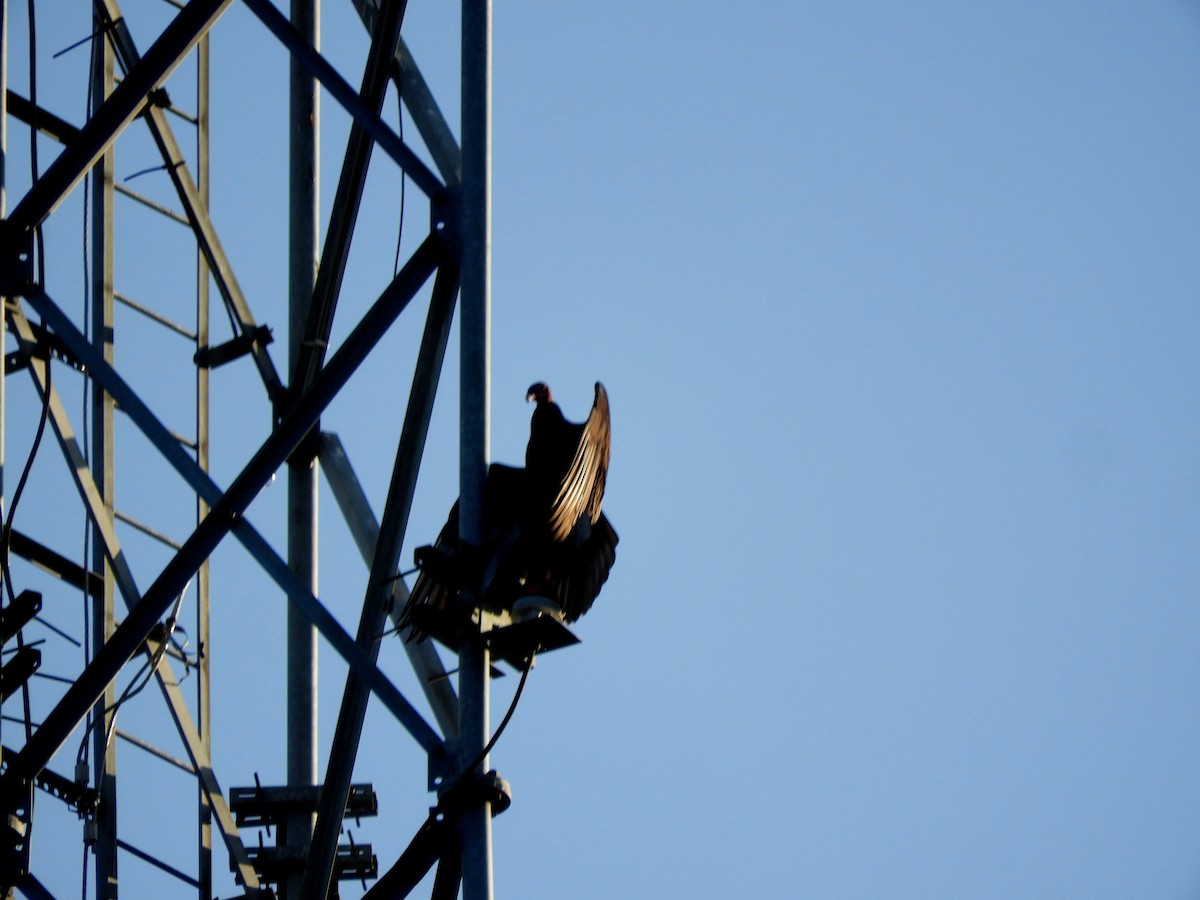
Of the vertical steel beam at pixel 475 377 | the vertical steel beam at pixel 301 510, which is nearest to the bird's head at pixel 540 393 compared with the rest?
the vertical steel beam at pixel 301 510

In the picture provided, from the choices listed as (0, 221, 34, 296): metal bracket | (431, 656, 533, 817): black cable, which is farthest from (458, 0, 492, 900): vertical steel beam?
(0, 221, 34, 296): metal bracket

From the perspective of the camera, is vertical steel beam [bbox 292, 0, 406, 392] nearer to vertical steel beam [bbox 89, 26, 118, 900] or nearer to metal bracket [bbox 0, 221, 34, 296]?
vertical steel beam [bbox 89, 26, 118, 900]

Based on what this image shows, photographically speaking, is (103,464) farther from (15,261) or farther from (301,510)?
(15,261)

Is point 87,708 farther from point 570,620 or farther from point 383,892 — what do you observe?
point 570,620

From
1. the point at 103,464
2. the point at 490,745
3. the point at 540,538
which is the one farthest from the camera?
the point at 103,464

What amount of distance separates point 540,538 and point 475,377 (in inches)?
25.6

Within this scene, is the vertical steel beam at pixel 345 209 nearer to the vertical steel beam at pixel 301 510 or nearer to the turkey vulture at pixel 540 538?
the vertical steel beam at pixel 301 510

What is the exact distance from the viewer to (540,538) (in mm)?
6195

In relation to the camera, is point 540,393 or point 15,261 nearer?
point 15,261

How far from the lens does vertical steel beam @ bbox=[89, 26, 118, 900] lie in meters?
8.02

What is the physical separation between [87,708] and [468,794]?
1332 mm

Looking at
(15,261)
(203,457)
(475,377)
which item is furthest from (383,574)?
(203,457)

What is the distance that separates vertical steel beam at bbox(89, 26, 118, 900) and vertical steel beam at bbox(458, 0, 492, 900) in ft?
7.70

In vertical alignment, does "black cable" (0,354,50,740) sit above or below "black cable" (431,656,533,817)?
above
